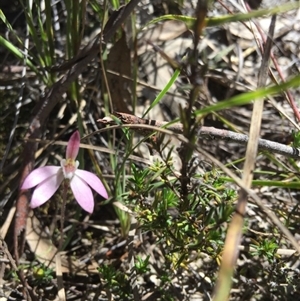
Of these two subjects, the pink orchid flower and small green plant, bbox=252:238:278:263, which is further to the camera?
small green plant, bbox=252:238:278:263

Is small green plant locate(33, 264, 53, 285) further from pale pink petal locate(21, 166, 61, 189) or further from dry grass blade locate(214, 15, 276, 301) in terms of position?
dry grass blade locate(214, 15, 276, 301)

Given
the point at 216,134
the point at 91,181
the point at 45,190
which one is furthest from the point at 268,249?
the point at 45,190

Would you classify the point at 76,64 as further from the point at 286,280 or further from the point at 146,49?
the point at 286,280

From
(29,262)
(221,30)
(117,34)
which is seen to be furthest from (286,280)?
(221,30)

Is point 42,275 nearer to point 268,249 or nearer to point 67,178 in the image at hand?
point 67,178

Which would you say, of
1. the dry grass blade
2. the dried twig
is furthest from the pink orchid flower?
the dry grass blade

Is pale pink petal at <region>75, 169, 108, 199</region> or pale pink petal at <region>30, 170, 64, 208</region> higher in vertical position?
pale pink petal at <region>75, 169, 108, 199</region>

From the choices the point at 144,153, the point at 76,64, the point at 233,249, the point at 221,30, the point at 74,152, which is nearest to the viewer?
the point at 233,249

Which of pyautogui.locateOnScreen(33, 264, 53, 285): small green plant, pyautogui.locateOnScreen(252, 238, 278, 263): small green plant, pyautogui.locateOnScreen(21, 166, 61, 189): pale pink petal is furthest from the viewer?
pyautogui.locateOnScreen(33, 264, 53, 285): small green plant

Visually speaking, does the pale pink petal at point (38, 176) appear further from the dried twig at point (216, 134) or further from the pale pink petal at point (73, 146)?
the dried twig at point (216, 134)
